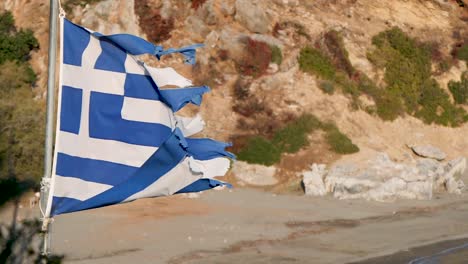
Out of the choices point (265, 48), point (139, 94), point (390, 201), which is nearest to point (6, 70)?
point (265, 48)

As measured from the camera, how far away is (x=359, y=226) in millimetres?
21281

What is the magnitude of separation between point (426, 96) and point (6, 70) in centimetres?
1634

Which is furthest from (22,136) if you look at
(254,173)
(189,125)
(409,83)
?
(409,83)

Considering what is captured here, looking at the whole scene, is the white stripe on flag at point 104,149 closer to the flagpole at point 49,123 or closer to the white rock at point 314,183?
the flagpole at point 49,123

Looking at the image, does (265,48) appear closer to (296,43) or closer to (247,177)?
(296,43)

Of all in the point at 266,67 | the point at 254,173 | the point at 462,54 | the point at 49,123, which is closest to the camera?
the point at 49,123

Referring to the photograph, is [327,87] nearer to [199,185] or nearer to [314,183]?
[314,183]

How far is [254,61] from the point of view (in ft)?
99.2

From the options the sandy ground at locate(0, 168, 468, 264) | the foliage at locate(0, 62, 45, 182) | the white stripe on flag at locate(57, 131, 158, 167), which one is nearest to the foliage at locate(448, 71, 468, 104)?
the sandy ground at locate(0, 168, 468, 264)

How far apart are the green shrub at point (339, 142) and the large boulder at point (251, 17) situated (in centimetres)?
473

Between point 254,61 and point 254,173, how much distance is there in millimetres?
5211

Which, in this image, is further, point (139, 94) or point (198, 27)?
point (198, 27)

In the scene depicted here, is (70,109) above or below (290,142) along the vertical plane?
above

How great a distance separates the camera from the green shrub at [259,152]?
2706cm
